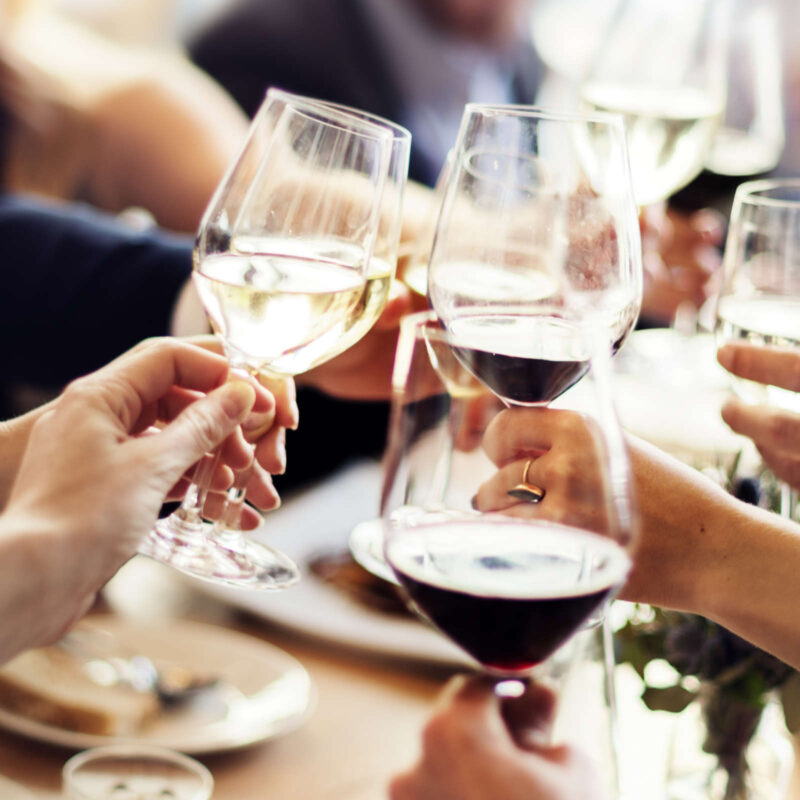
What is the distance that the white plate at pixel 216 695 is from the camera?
790 mm

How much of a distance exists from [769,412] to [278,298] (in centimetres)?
40

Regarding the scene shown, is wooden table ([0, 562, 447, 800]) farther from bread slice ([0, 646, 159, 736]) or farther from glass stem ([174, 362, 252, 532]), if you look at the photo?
glass stem ([174, 362, 252, 532])

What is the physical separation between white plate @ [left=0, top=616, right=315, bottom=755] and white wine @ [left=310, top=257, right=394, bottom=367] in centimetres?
31

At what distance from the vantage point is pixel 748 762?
848 millimetres

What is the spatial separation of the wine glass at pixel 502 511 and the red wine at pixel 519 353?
77 millimetres

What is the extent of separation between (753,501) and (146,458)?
48 centimetres

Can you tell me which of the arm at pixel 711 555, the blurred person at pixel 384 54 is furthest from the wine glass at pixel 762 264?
the blurred person at pixel 384 54

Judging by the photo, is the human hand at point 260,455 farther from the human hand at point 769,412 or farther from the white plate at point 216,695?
the human hand at point 769,412

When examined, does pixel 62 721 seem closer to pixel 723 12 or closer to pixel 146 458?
pixel 146 458

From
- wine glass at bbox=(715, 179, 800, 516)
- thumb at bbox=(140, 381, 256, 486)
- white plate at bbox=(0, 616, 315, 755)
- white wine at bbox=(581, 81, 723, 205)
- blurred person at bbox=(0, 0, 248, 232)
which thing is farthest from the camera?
blurred person at bbox=(0, 0, 248, 232)

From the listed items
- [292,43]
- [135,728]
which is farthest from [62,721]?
[292,43]

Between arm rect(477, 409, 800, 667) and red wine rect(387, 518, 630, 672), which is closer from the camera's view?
red wine rect(387, 518, 630, 672)

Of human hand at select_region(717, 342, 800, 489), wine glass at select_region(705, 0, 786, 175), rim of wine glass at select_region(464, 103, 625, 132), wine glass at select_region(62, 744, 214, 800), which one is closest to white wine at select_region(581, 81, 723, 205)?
wine glass at select_region(705, 0, 786, 175)

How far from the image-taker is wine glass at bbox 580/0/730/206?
4.10 ft
